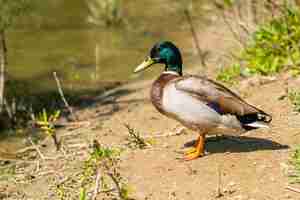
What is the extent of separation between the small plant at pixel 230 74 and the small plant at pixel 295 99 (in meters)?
1.59

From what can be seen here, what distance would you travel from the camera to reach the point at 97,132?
9102 millimetres

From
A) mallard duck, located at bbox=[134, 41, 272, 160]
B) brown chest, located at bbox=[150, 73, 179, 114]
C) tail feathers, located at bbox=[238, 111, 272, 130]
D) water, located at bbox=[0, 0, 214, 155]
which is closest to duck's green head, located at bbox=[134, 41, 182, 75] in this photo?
brown chest, located at bbox=[150, 73, 179, 114]

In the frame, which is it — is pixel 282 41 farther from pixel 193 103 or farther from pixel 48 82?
pixel 48 82

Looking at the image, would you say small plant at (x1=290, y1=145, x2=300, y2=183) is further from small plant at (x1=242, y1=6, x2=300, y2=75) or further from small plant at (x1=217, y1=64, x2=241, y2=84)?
small plant at (x1=217, y1=64, x2=241, y2=84)

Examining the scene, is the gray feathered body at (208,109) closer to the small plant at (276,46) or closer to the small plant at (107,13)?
the small plant at (276,46)

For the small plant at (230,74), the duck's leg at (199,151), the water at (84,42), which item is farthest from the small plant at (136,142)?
the water at (84,42)

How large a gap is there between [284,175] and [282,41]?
360 centimetres

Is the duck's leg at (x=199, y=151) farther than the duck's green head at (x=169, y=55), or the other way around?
the duck's green head at (x=169, y=55)

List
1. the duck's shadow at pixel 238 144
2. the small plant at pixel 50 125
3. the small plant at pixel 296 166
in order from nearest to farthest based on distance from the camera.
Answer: the small plant at pixel 296 166, the duck's shadow at pixel 238 144, the small plant at pixel 50 125

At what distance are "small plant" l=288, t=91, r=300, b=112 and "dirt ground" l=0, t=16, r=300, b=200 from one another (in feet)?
0.23

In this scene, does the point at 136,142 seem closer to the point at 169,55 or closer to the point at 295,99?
the point at 169,55

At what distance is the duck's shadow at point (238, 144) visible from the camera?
23.0 ft

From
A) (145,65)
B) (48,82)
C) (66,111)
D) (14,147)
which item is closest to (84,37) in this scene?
(48,82)

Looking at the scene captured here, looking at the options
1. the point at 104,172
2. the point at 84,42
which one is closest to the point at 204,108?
the point at 104,172
